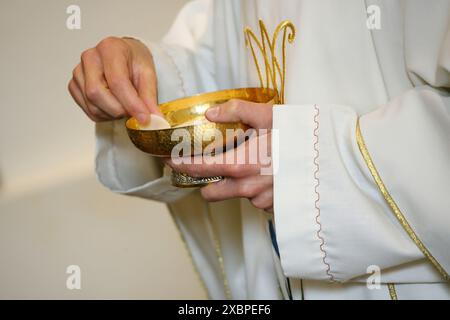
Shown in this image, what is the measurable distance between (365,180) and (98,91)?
416 mm

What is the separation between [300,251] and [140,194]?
1.36 ft

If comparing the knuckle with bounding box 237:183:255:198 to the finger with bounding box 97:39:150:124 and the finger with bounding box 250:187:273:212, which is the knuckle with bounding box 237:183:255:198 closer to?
the finger with bounding box 250:187:273:212

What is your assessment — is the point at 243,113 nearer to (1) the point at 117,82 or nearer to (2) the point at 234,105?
(2) the point at 234,105

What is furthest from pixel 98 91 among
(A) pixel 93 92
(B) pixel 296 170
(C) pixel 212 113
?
(B) pixel 296 170

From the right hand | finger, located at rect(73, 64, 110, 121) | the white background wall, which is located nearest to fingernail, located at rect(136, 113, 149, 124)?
the right hand

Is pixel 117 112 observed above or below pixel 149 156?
above

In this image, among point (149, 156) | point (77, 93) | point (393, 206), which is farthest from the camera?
point (149, 156)

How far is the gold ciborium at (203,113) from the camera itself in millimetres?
653

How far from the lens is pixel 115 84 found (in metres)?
0.78

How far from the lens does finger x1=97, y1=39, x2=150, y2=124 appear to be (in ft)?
2.47

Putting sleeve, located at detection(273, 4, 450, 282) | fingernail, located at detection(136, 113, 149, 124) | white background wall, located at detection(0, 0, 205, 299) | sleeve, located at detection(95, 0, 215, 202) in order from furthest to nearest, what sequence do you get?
1. white background wall, located at detection(0, 0, 205, 299)
2. sleeve, located at detection(95, 0, 215, 202)
3. fingernail, located at detection(136, 113, 149, 124)
4. sleeve, located at detection(273, 4, 450, 282)

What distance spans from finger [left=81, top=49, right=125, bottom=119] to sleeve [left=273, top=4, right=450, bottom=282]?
27 cm

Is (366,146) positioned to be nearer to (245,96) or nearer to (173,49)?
(245,96)

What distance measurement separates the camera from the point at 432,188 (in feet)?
2.03
